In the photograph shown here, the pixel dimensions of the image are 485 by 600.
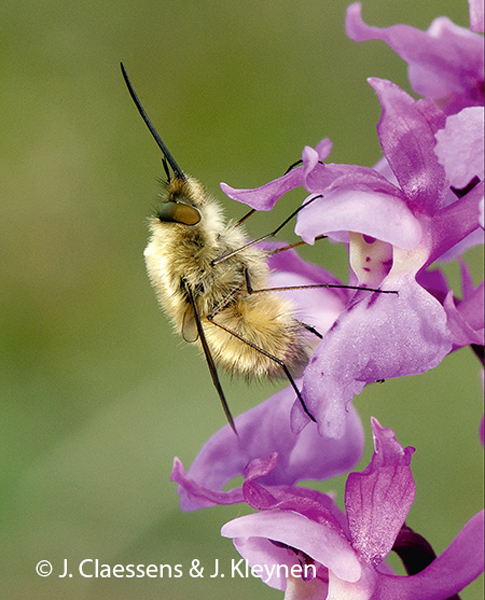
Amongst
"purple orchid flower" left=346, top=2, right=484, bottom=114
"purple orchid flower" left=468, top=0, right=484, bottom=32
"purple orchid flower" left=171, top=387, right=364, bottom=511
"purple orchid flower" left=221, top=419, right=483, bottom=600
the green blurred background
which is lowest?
"purple orchid flower" left=221, top=419, right=483, bottom=600

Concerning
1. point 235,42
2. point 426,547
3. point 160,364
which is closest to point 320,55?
point 235,42

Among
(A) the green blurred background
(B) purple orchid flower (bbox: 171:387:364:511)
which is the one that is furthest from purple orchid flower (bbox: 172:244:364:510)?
(A) the green blurred background

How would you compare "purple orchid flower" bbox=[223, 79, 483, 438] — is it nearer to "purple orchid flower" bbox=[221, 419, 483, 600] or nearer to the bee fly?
"purple orchid flower" bbox=[221, 419, 483, 600]

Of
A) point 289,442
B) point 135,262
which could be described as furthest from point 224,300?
point 135,262

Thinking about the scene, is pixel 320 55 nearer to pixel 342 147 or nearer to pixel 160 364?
pixel 342 147

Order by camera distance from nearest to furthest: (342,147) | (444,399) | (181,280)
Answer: (181,280)
(444,399)
(342,147)
